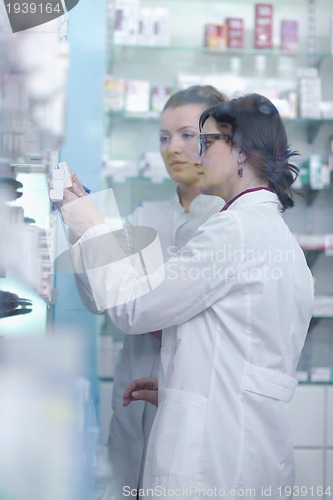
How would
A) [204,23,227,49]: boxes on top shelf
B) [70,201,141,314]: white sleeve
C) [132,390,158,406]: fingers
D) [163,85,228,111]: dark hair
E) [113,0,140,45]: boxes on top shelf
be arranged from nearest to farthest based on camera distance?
[70,201,141,314]: white sleeve → [132,390,158,406]: fingers → [163,85,228,111]: dark hair → [113,0,140,45]: boxes on top shelf → [204,23,227,49]: boxes on top shelf

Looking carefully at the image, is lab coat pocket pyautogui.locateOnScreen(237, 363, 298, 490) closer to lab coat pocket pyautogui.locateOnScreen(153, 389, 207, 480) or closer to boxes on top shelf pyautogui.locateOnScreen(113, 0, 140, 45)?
lab coat pocket pyautogui.locateOnScreen(153, 389, 207, 480)

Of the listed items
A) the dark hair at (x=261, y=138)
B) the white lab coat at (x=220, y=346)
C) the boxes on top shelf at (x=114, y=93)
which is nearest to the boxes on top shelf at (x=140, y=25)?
the boxes on top shelf at (x=114, y=93)

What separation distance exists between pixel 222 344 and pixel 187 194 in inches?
32.7

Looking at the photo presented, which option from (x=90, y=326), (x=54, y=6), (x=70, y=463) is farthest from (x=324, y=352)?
(x=54, y=6)

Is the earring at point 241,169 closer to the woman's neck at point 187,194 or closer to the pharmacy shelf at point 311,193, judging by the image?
the woman's neck at point 187,194

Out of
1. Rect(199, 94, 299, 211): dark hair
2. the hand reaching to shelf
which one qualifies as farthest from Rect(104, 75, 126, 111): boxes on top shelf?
the hand reaching to shelf

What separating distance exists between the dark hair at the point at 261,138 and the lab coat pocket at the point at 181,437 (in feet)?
1.72

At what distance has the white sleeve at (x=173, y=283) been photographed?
154 centimetres

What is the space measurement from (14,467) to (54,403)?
0.19 meters

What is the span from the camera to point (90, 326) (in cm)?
270

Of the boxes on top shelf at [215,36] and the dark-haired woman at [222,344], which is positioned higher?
the boxes on top shelf at [215,36]

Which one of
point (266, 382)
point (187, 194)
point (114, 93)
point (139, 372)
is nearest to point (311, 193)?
point (114, 93)

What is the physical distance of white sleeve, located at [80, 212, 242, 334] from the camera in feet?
5.04

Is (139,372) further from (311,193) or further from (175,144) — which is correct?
(311,193)
